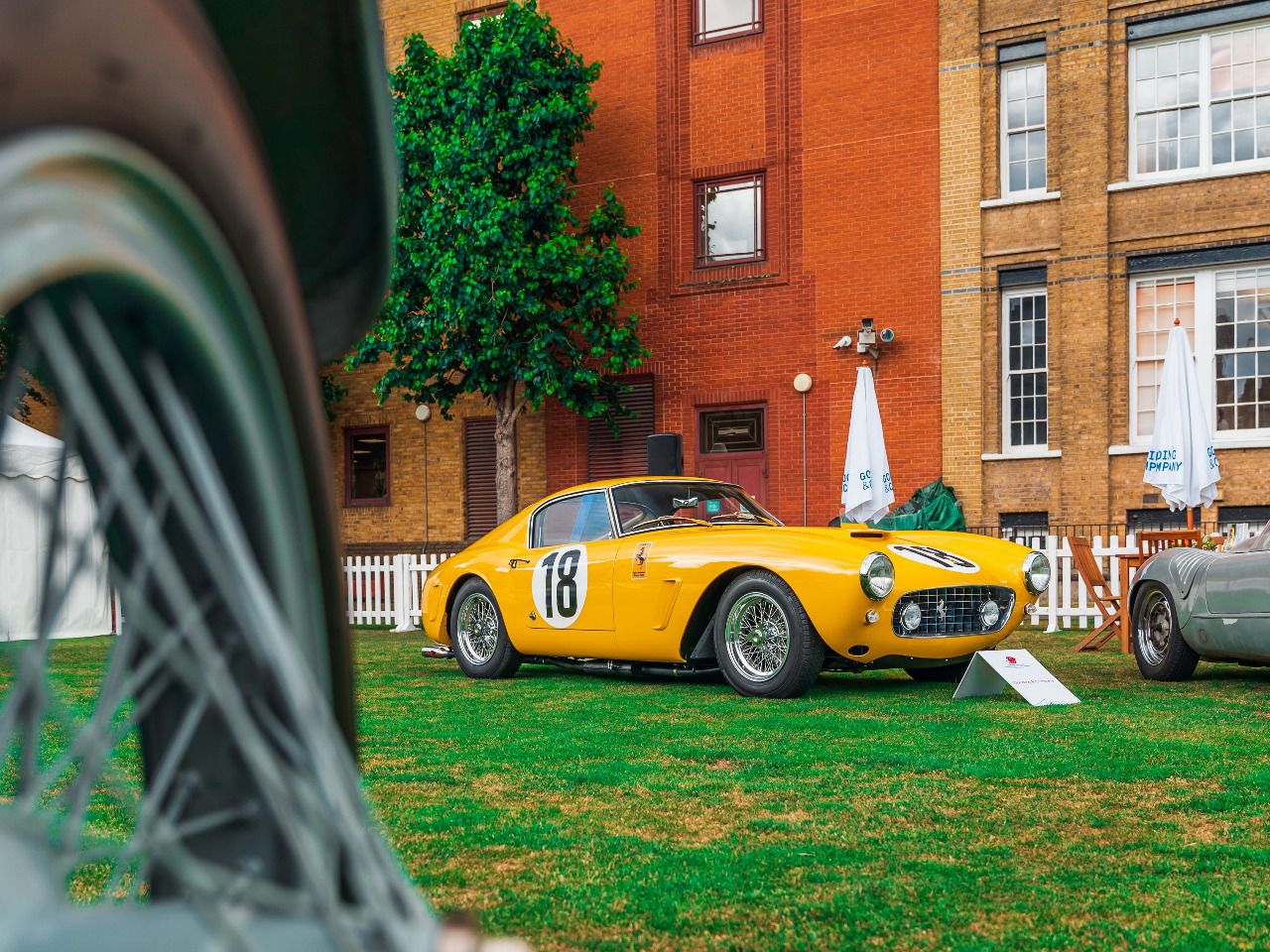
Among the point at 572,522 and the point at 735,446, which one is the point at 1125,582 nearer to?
the point at 572,522

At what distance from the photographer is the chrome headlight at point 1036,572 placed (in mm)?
8859

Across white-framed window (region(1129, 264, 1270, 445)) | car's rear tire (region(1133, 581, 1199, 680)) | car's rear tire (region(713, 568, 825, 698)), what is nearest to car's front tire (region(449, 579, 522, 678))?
car's rear tire (region(713, 568, 825, 698))

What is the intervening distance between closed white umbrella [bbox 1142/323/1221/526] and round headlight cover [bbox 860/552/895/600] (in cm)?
686

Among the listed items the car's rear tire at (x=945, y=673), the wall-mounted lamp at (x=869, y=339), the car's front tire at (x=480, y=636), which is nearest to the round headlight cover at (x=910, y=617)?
the car's rear tire at (x=945, y=673)

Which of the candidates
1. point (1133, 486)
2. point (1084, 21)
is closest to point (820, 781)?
point (1133, 486)

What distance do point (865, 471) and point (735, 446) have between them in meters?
7.41

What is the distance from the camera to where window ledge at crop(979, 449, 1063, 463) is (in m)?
20.1

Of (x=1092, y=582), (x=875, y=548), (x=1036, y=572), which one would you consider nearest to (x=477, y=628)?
(x=875, y=548)

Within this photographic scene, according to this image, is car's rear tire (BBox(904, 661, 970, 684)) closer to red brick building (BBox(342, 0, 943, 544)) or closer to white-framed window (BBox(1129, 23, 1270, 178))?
red brick building (BBox(342, 0, 943, 544))

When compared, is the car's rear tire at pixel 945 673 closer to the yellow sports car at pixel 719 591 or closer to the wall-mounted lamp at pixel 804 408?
the yellow sports car at pixel 719 591

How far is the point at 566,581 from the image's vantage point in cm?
984

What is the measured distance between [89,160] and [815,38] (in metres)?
22.1

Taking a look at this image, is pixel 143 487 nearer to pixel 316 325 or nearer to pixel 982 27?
pixel 316 325

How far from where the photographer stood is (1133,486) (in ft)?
64.3
